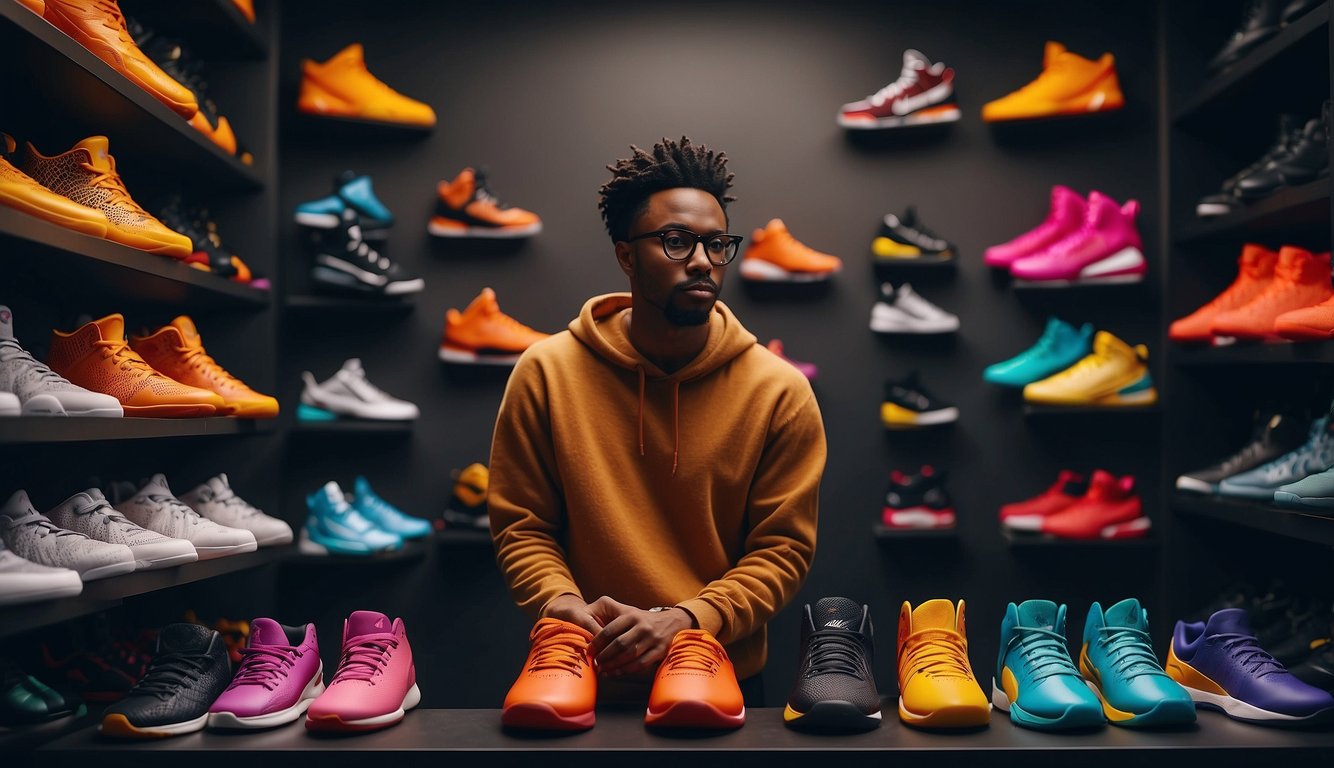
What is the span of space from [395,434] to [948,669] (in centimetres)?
309

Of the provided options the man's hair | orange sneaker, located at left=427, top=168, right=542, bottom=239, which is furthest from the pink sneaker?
the man's hair

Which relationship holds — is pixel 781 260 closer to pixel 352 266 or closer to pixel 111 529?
pixel 352 266

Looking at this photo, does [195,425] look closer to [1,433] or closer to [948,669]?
[1,433]

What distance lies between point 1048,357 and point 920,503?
0.77 meters

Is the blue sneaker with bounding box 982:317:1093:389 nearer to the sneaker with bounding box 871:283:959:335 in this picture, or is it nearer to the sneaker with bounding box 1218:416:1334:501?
the sneaker with bounding box 871:283:959:335

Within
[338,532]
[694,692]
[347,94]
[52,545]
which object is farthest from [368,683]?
[347,94]

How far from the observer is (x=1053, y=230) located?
3.93 m

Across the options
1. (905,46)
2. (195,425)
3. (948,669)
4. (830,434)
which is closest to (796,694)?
(948,669)

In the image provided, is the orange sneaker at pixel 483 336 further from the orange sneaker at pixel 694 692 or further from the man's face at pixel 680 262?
the orange sneaker at pixel 694 692

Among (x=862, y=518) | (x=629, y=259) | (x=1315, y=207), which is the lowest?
(x=862, y=518)

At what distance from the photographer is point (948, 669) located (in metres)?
1.47

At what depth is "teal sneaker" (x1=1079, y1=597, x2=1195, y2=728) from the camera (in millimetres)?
1396

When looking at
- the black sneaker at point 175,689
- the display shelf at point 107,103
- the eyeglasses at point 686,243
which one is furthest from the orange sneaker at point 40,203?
the eyeglasses at point 686,243

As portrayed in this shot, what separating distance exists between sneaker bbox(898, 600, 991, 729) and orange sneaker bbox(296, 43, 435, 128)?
3.19m
